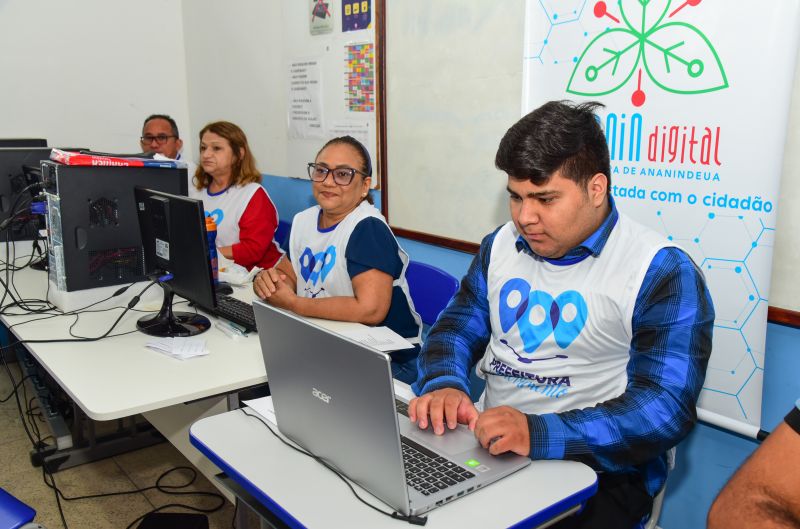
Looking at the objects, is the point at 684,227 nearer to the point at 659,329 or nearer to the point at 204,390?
the point at 659,329

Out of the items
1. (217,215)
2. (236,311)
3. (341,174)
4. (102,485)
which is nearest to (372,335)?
(236,311)

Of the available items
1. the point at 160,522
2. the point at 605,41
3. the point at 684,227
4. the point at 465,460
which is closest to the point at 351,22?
the point at 605,41

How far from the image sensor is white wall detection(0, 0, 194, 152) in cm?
393

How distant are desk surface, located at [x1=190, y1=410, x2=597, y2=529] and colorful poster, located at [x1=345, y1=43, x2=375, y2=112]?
2020 mm

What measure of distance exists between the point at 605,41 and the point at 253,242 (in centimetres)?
186

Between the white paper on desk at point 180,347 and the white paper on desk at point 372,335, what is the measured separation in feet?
1.04

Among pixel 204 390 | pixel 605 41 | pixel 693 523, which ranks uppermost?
pixel 605 41

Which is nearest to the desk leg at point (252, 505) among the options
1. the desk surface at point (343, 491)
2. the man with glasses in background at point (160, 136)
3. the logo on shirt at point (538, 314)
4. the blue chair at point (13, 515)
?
the desk surface at point (343, 491)

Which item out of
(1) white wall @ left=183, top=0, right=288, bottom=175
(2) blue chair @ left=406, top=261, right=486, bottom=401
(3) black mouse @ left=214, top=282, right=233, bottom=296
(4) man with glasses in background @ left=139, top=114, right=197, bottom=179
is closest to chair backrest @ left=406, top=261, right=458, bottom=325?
(2) blue chair @ left=406, top=261, right=486, bottom=401

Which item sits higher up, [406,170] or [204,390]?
[406,170]

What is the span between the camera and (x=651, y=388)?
4.12ft

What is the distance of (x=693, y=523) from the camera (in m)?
2.00

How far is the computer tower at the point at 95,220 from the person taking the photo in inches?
82.8

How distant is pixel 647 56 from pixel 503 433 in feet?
3.91
